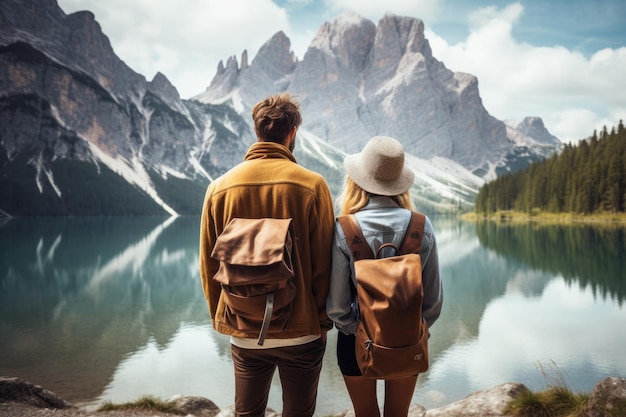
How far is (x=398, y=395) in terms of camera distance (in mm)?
3107

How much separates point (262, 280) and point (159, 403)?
583 cm

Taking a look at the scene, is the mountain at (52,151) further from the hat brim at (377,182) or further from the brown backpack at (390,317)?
the brown backpack at (390,317)

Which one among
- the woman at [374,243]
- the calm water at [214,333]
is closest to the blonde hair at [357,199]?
the woman at [374,243]

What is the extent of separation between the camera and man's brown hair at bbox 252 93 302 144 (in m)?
3.14

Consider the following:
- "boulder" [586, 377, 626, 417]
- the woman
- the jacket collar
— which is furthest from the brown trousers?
"boulder" [586, 377, 626, 417]

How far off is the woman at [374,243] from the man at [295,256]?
14 centimetres

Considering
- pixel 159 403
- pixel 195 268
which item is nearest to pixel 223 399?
pixel 159 403

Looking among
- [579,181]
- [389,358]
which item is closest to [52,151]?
[579,181]

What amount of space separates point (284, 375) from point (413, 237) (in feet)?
4.32

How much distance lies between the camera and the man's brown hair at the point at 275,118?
3.14 metres

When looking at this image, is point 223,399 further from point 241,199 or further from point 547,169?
point 547,169

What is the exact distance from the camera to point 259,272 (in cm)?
269

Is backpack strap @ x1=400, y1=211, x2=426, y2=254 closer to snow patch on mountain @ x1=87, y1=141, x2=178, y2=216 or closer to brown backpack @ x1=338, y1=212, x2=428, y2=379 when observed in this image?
brown backpack @ x1=338, y1=212, x2=428, y2=379

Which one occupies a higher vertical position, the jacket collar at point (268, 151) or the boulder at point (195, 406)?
the jacket collar at point (268, 151)
